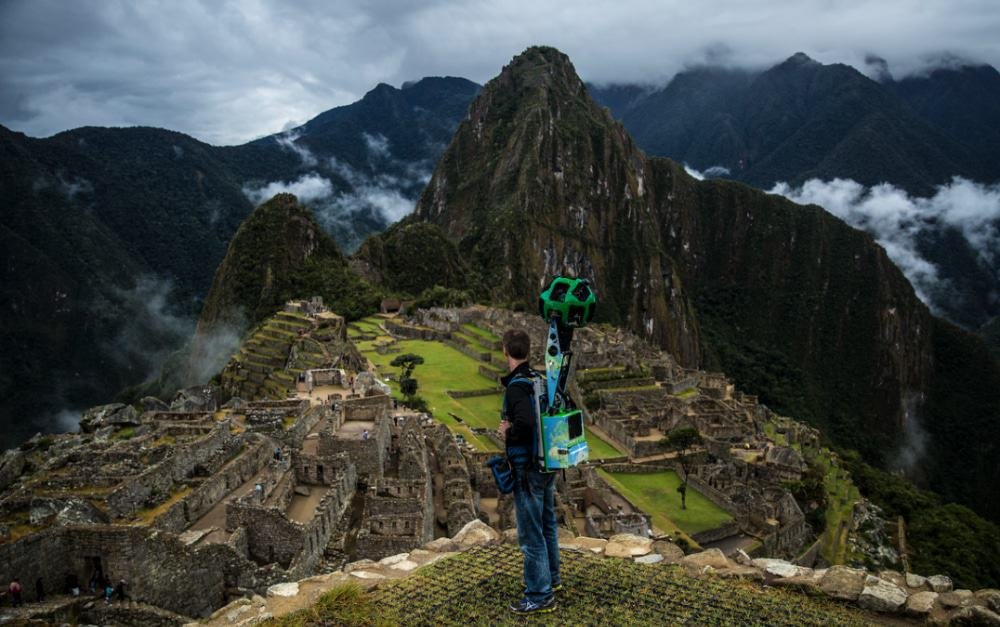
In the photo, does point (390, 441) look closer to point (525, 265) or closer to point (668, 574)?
point (668, 574)

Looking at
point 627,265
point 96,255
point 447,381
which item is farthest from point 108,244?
point 627,265

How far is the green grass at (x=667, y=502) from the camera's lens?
28.0 meters

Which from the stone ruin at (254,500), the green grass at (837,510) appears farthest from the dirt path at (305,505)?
the green grass at (837,510)

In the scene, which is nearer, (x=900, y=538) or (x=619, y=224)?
(x=900, y=538)

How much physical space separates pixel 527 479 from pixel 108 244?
110515 millimetres

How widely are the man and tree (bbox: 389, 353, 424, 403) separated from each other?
2798cm

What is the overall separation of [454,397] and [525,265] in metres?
96.5

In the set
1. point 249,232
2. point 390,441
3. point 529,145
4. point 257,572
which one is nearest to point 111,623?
point 257,572

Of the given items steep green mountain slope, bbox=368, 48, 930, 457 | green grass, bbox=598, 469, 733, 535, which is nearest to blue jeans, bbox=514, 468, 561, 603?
green grass, bbox=598, 469, 733, 535

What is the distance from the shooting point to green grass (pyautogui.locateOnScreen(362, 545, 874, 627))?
6.40m

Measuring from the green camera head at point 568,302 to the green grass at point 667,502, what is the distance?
21617 mm

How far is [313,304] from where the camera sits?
6203 centimetres

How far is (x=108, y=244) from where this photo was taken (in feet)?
329

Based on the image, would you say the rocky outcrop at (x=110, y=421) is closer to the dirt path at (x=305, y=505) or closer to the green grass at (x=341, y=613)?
the dirt path at (x=305, y=505)
